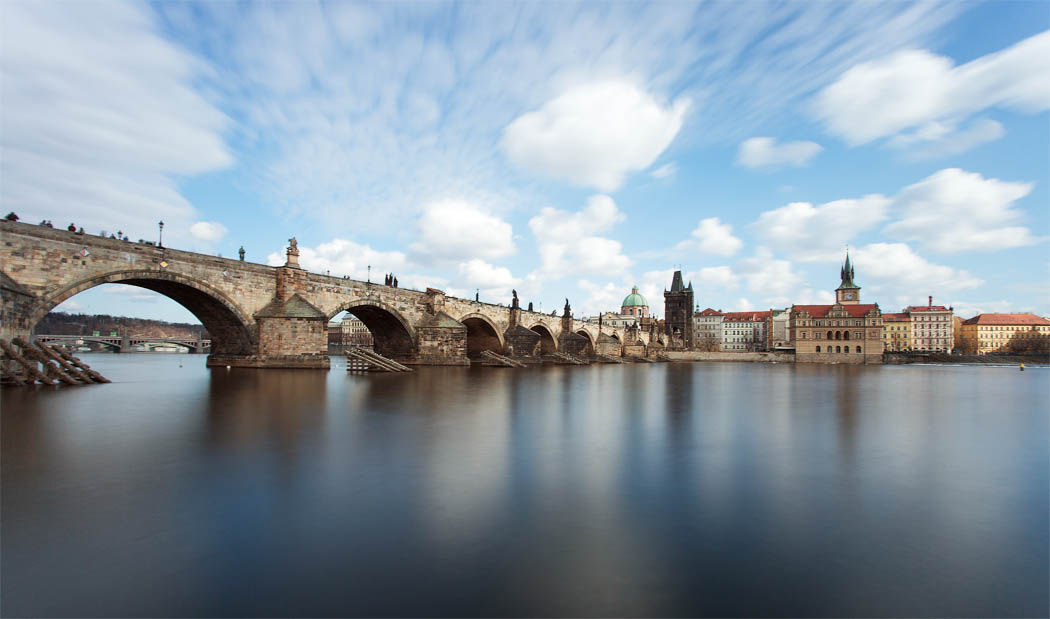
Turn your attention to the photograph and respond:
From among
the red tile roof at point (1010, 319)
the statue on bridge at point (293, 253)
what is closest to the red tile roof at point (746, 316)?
the red tile roof at point (1010, 319)

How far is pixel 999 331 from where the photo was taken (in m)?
90.4

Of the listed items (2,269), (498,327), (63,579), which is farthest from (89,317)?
(63,579)

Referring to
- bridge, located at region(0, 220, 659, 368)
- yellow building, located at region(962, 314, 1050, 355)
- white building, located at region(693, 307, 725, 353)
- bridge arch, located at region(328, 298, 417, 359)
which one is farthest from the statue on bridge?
yellow building, located at region(962, 314, 1050, 355)

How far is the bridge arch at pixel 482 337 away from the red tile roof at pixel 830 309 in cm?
5657

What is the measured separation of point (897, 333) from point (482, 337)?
9069cm

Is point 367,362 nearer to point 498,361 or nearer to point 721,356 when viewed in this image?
point 498,361

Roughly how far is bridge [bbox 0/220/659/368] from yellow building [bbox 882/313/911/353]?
282 feet

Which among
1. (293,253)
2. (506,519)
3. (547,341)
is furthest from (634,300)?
(506,519)

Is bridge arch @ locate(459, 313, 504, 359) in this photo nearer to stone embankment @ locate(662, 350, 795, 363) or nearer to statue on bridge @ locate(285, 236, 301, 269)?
statue on bridge @ locate(285, 236, 301, 269)

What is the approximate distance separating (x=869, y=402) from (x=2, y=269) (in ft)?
88.3

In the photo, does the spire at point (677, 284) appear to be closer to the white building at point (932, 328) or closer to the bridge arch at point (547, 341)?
the white building at point (932, 328)

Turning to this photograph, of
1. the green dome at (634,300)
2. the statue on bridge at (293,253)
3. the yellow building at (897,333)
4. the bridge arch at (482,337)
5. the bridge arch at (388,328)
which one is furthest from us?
the green dome at (634,300)

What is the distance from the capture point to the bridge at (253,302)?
14.9 metres

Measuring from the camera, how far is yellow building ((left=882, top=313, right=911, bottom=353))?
92062mm
